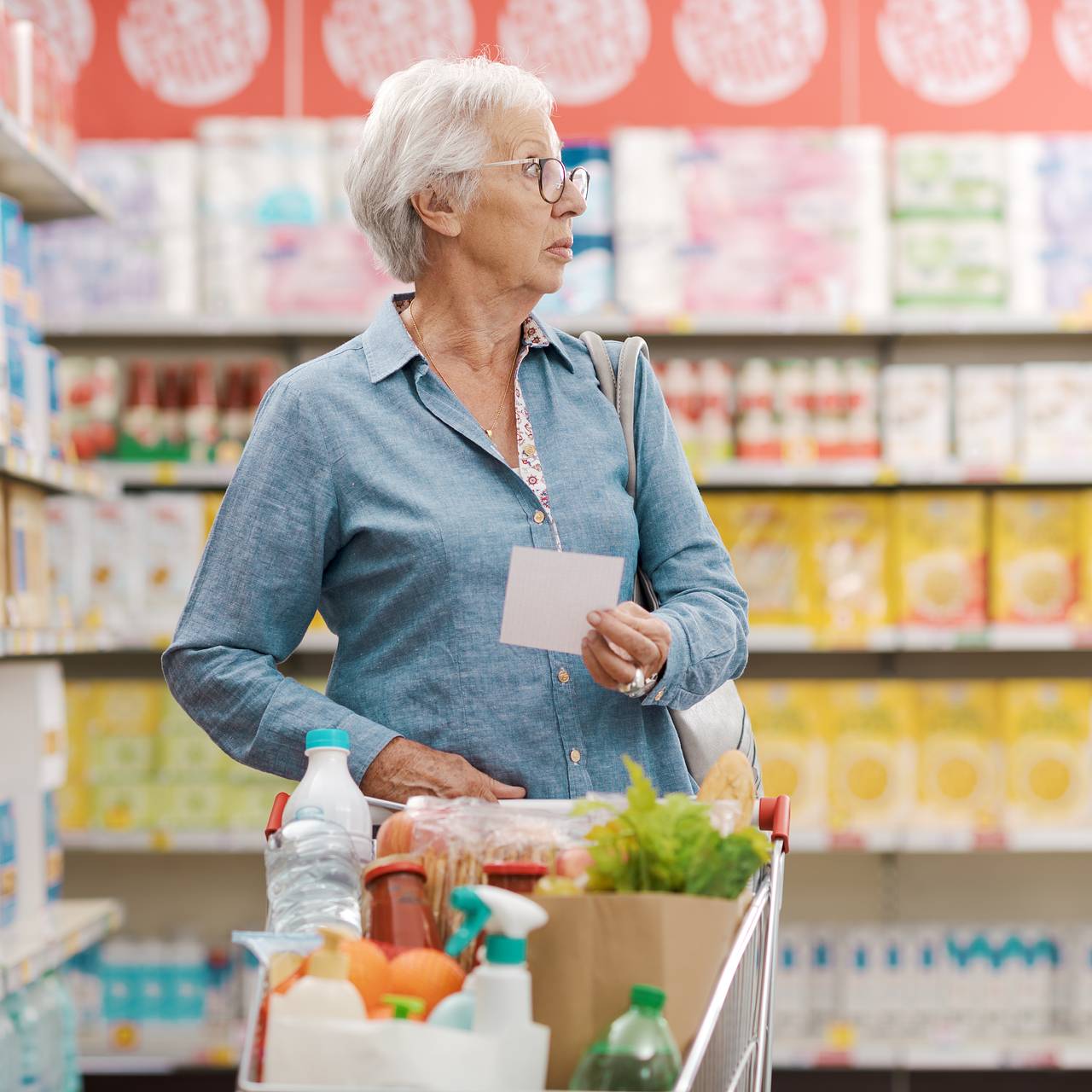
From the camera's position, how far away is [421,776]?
1.50 metres

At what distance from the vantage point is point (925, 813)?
3717mm

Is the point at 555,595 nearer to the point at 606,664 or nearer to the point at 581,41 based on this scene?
the point at 606,664

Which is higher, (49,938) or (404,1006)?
(404,1006)

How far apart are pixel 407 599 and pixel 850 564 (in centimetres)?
232

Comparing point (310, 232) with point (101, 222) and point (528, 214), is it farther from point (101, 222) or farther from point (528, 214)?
point (528, 214)

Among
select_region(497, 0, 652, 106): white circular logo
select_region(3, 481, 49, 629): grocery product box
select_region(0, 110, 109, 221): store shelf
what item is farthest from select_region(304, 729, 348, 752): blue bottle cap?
select_region(497, 0, 652, 106): white circular logo

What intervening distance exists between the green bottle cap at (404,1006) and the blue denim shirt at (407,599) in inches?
22.2

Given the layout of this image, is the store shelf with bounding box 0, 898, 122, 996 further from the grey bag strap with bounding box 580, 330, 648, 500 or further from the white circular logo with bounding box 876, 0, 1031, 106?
the white circular logo with bounding box 876, 0, 1031, 106

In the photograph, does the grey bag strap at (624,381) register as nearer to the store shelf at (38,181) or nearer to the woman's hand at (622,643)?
the woman's hand at (622,643)

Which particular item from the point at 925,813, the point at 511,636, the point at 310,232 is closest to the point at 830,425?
the point at 925,813

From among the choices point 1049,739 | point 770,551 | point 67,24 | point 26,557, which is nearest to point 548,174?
point 26,557

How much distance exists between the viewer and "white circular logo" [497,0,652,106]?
426 centimetres

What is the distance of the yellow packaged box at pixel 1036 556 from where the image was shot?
368cm

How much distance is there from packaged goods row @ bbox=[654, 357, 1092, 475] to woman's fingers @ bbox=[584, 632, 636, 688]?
87.7 inches
